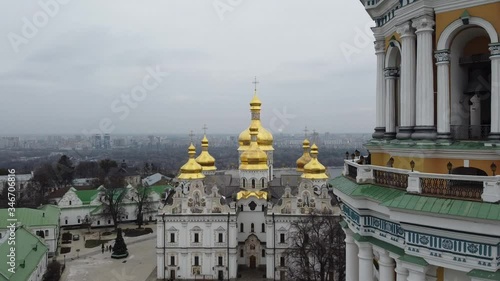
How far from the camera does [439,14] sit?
8.59m

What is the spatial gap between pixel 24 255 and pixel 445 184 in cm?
2981

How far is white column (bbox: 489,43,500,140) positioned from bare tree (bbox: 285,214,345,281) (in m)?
20.6

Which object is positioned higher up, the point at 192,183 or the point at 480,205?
the point at 480,205

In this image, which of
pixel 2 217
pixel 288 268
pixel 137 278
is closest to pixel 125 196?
pixel 2 217

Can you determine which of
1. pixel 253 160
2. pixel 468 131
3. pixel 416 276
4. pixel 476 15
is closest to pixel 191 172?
pixel 253 160

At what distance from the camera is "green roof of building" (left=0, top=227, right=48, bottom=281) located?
84.6ft

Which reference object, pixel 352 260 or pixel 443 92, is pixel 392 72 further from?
pixel 352 260

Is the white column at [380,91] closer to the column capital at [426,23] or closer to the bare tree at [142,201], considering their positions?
the column capital at [426,23]

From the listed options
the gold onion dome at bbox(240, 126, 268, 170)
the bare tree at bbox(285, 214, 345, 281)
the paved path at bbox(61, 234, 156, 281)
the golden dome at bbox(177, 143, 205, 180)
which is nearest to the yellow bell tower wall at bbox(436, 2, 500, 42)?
the bare tree at bbox(285, 214, 345, 281)

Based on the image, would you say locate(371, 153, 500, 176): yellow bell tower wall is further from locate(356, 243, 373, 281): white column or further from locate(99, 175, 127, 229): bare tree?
locate(99, 175, 127, 229): bare tree

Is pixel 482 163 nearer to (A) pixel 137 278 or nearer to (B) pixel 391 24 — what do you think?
(B) pixel 391 24

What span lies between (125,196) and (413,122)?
51.2 metres

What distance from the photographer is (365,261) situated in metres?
9.64

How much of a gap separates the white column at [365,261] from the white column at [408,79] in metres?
2.46
